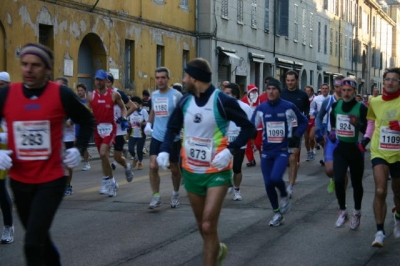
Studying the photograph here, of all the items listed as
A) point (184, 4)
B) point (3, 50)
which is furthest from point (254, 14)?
point (3, 50)

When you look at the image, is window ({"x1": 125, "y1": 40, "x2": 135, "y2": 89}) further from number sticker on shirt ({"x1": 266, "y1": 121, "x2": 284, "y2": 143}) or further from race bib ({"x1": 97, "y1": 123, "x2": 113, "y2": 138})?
number sticker on shirt ({"x1": 266, "y1": 121, "x2": 284, "y2": 143})

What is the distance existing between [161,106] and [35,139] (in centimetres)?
548

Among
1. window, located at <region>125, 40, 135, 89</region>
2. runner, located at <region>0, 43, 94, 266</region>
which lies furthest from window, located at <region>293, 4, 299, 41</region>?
runner, located at <region>0, 43, 94, 266</region>

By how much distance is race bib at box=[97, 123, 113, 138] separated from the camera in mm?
12016

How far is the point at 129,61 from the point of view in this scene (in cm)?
2666

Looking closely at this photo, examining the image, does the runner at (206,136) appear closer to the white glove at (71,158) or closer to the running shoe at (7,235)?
the white glove at (71,158)

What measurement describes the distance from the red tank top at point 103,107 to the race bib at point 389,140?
17.3 ft

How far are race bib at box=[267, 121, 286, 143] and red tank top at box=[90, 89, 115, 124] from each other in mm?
3328

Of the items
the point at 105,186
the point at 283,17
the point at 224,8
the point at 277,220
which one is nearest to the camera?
the point at 277,220

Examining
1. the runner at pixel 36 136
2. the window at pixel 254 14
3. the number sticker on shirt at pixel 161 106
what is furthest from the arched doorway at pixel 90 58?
the runner at pixel 36 136

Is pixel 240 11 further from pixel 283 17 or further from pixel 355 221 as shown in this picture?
pixel 355 221

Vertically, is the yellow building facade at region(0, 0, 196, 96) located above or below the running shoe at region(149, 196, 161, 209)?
above

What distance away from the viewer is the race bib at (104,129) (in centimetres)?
1202

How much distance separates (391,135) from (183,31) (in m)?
23.7
